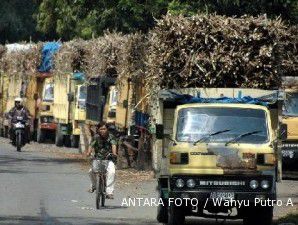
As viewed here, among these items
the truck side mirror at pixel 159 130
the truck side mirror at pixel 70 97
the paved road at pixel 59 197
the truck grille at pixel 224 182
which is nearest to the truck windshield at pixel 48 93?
the truck side mirror at pixel 70 97

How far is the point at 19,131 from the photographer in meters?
39.2

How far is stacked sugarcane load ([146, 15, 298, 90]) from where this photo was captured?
20.2 meters

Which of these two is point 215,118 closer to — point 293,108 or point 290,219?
point 290,219

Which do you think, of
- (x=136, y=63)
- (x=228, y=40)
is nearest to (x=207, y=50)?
(x=228, y=40)

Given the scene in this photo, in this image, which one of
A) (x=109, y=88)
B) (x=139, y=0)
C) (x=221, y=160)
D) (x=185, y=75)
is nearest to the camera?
(x=221, y=160)

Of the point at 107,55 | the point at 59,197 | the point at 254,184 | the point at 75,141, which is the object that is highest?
the point at 107,55

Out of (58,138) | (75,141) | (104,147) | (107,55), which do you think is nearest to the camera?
(104,147)

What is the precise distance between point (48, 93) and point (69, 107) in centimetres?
321

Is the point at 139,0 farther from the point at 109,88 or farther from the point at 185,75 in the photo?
the point at 185,75

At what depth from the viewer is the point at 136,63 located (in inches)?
1277

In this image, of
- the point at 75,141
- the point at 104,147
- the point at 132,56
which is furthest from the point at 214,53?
the point at 75,141

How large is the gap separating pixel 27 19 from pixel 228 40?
54492 millimetres

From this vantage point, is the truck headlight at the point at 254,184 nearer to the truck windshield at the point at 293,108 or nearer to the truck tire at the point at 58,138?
the truck windshield at the point at 293,108

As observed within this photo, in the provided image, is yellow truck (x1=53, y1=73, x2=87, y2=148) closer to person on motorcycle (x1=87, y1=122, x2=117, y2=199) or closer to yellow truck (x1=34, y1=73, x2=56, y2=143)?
yellow truck (x1=34, y1=73, x2=56, y2=143)
